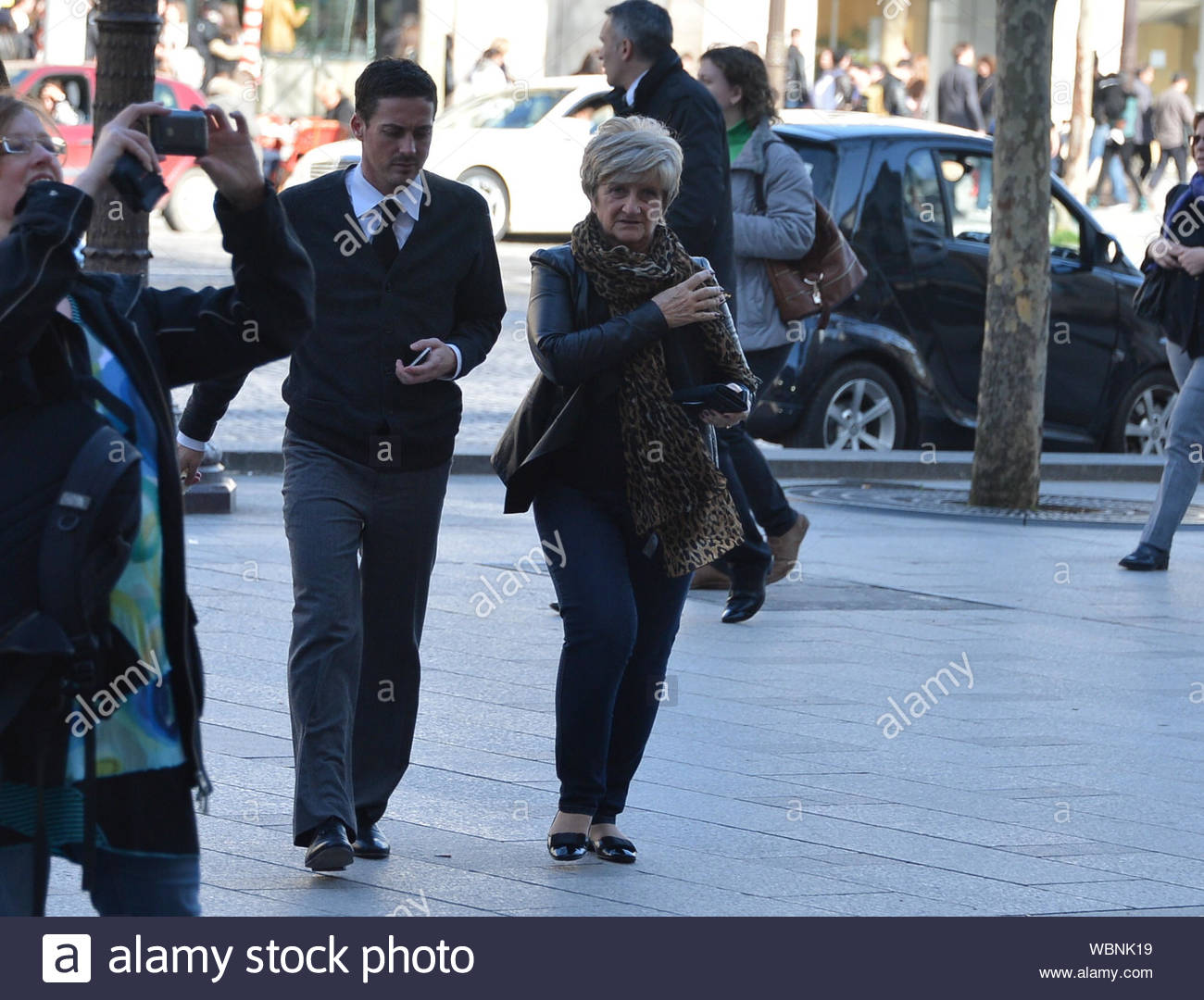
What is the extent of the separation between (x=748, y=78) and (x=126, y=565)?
19.7ft

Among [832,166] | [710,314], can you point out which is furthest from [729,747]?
[832,166]

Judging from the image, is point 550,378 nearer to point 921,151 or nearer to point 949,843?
point 949,843

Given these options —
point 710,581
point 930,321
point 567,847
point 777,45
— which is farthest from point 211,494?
point 777,45

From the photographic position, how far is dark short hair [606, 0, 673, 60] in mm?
7863

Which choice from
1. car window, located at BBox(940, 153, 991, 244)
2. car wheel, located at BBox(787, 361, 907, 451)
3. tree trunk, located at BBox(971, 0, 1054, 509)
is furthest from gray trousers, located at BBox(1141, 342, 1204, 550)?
car window, located at BBox(940, 153, 991, 244)

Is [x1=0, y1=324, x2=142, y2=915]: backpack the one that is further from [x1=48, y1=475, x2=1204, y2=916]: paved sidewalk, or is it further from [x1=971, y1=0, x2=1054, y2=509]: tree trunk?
[x1=971, y1=0, x2=1054, y2=509]: tree trunk

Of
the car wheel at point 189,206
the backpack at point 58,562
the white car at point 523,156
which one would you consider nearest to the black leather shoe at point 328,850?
the backpack at point 58,562

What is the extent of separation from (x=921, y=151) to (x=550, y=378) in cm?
798

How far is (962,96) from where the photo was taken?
105 ft

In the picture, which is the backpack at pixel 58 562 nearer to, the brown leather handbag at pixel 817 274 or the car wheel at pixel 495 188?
the brown leather handbag at pixel 817 274

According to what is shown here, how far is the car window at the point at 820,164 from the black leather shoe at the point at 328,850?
25.8ft

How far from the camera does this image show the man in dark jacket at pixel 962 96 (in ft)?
105

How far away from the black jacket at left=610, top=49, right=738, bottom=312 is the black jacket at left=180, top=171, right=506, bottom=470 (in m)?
2.65
